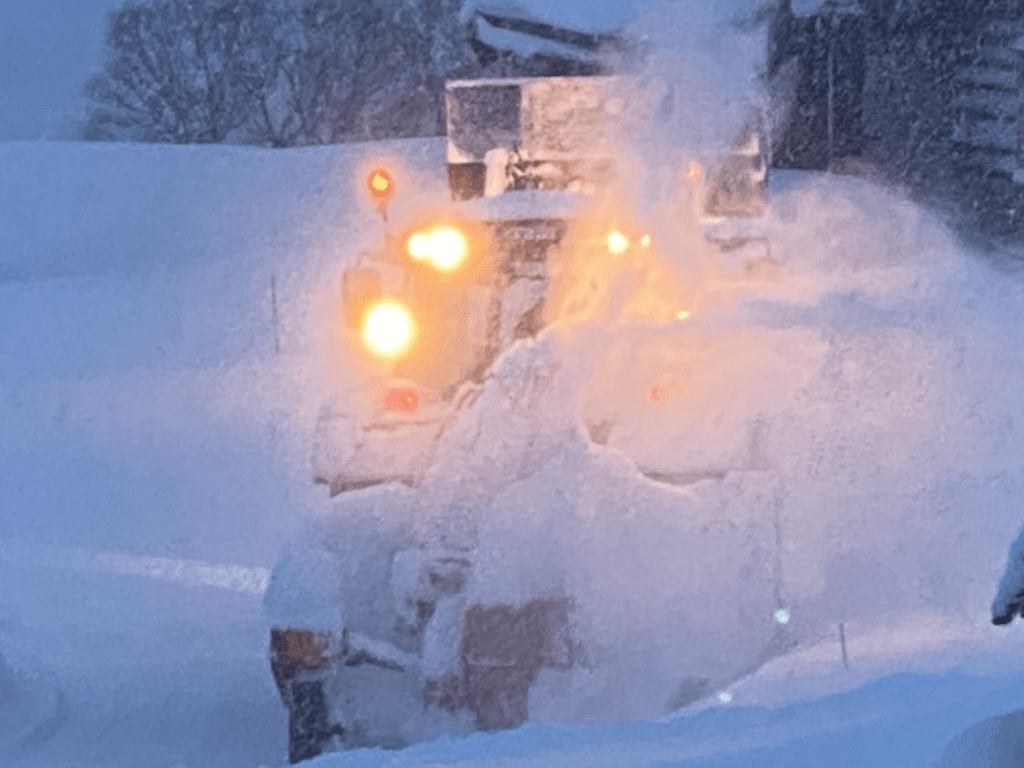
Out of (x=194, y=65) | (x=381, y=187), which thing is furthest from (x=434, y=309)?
(x=194, y=65)

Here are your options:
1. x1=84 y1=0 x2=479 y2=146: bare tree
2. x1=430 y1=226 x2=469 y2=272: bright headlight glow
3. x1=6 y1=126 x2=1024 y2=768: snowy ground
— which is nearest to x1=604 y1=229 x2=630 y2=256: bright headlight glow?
x1=6 y1=126 x2=1024 y2=768: snowy ground

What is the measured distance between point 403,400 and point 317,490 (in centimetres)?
48

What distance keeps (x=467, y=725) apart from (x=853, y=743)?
77.0 inches

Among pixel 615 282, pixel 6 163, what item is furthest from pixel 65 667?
pixel 6 163

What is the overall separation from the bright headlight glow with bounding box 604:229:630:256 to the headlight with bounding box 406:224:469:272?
30.1 inches

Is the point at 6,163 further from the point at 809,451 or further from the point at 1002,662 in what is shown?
the point at 1002,662

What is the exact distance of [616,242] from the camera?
6230mm

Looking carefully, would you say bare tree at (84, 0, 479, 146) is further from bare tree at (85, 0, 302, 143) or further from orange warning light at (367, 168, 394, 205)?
orange warning light at (367, 168, 394, 205)

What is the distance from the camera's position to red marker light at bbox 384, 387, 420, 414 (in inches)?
218

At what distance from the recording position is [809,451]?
616cm

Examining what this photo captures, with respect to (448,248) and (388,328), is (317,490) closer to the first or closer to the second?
(388,328)

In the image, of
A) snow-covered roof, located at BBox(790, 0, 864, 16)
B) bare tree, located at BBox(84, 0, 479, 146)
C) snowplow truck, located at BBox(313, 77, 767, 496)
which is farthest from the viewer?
bare tree, located at BBox(84, 0, 479, 146)

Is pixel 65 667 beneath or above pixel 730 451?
beneath

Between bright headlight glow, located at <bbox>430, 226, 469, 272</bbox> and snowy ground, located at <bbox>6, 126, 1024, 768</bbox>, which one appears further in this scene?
bright headlight glow, located at <bbox>430, 226, 469, 272</bbox>
